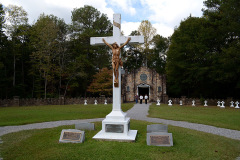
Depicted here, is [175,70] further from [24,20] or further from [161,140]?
[161,140]

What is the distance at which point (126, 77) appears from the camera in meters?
35.6

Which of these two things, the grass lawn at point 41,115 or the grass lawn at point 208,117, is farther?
the grass lawn at point 41,115

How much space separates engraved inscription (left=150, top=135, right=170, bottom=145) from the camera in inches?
241

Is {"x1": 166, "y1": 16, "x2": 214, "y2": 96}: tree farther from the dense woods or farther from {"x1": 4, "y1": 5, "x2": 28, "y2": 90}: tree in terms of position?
{"x1": 4, "y1": 5, "x2": 28, "y2": 90}: tree

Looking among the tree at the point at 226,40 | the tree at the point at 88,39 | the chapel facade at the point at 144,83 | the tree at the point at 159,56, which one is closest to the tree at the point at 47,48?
the tree at the point at 88,39

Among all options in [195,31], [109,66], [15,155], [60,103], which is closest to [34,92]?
[60,103]

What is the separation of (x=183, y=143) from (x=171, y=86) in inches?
1342

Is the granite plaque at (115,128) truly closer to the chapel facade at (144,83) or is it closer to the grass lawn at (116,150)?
the grass lawn at (116,150)

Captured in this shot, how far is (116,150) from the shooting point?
559cm

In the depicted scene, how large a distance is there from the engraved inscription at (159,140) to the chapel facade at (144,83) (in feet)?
93.1

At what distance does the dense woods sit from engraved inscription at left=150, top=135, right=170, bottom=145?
63.2 feet

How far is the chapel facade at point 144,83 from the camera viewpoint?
114 feet

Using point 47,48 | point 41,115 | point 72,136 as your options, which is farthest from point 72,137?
point 47,48

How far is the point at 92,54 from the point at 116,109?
30791 mm
